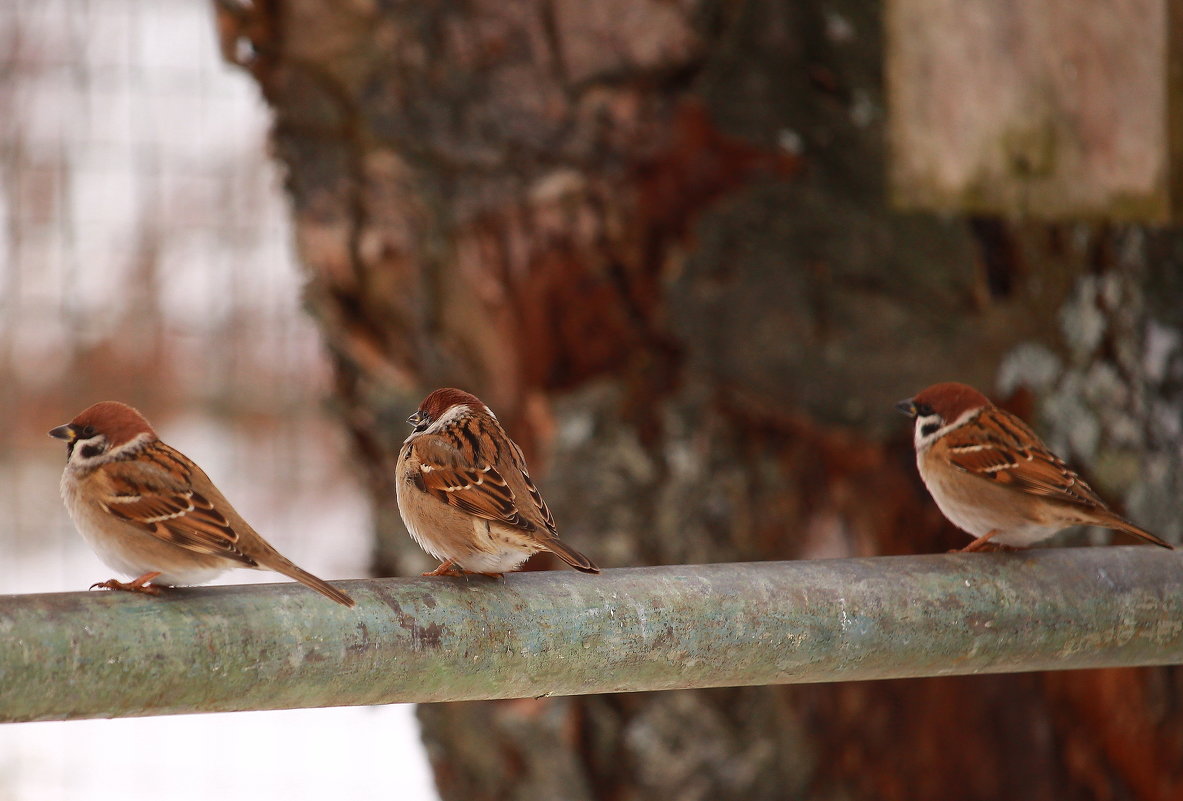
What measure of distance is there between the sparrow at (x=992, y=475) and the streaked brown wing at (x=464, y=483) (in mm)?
757

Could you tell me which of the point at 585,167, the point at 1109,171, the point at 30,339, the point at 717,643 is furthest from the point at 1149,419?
the point at 30,339

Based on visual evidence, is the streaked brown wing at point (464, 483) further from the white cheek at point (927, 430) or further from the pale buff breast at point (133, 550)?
Answer: the white cheek at point (927, 430)

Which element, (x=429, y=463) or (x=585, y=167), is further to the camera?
(x=585, y=167)

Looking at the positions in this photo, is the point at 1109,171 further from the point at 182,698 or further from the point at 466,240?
the point at 182,698

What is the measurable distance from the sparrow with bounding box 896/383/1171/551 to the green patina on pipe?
0.39m

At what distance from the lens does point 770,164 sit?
113 inches

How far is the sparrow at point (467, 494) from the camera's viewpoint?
1.99 metres

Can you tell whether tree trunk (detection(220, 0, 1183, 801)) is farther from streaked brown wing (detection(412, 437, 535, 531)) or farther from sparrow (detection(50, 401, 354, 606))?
sparrow (detection(50, 401, 354, 606))

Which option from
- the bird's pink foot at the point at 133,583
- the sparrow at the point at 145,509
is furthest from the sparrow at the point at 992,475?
the bird's pink foot at the point at 133,583

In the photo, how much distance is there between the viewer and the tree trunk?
280cm

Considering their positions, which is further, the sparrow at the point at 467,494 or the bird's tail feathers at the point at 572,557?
the sparrow at the point at 467,494

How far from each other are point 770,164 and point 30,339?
7.93 ft

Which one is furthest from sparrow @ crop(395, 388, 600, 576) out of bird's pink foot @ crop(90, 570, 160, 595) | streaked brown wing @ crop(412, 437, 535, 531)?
bird's pink foot @ crop(90, 570, 160, 595)

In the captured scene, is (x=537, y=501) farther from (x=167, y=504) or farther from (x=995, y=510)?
(x=995, y=510)
